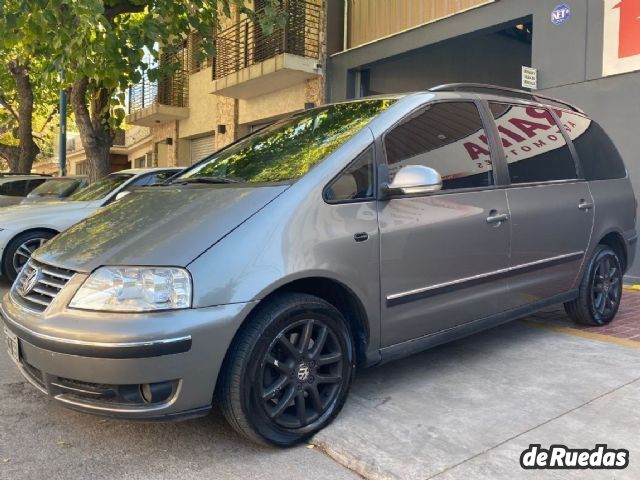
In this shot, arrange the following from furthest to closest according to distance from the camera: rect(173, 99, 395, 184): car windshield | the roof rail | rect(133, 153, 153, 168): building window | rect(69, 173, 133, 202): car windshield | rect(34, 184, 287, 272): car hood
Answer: rect(133, 153, 153, 168): building window, rect(69, 173, 133, 202): car windshield, the roof rail, rect(173, 99, 395, 184): car windshield, rect(34, 184, 287, 272): car hood

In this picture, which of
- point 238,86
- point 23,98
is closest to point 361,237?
point 238,86

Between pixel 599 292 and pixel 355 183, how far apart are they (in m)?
2.83

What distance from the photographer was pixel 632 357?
4020mm

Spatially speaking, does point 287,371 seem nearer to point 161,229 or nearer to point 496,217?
point 161,229

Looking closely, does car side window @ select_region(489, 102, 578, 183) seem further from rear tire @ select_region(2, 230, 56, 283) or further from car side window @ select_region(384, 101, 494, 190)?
rear tire @ select_region(2, 230, 56, 283)

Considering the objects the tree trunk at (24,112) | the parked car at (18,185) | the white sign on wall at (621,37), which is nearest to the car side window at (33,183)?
the parked car at (18,185)

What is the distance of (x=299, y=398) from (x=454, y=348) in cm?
180

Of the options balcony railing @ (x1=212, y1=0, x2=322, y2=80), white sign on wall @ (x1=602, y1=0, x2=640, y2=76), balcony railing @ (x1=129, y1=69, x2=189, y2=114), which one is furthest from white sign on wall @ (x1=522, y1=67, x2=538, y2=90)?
balcony railing @ (x1=129, y1=69, x2=189, y2=114)

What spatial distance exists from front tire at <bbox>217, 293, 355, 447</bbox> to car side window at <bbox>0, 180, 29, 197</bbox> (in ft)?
34.0

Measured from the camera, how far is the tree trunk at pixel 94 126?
10.8m

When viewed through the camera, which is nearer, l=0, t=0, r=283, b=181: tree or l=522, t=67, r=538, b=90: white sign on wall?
l=0, t=0, r=283, b=181: tree

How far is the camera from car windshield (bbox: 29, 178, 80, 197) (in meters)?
9.32

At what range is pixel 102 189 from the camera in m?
7.57

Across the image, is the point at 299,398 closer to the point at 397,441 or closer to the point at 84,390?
the point at 397,441
